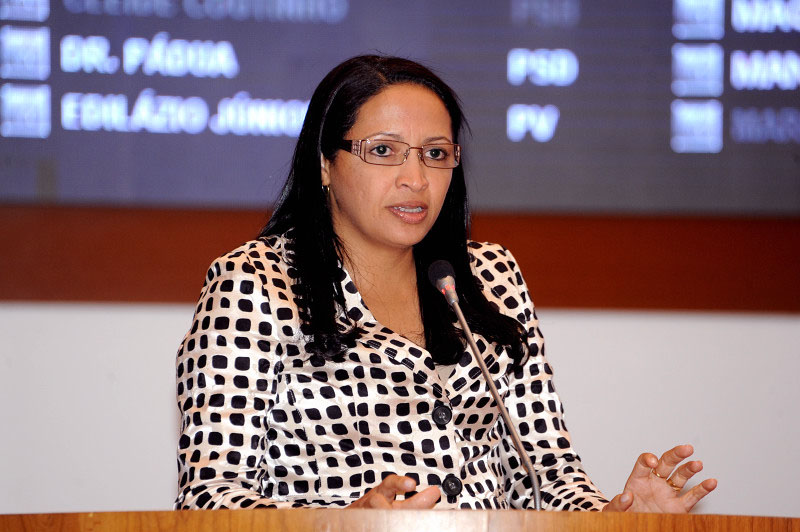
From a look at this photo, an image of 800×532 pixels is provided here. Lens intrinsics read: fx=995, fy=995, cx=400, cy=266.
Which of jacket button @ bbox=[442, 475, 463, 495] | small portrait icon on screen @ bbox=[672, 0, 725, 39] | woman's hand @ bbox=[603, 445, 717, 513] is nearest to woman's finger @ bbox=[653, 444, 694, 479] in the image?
woman's hand @ bbox=[603, 445, 717, 513]

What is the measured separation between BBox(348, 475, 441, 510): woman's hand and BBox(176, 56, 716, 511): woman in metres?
0.36

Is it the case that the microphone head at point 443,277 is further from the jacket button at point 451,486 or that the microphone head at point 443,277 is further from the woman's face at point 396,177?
the jacket button at point 451,486

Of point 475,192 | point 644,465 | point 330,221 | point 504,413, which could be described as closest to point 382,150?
point 330,221

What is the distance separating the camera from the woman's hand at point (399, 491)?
4.51 ft

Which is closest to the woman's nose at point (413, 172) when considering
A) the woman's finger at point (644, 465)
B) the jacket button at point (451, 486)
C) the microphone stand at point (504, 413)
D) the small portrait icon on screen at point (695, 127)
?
the microphone stand at point (504, 413)

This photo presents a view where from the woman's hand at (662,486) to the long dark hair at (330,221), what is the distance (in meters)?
0.44

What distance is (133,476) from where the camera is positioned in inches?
128

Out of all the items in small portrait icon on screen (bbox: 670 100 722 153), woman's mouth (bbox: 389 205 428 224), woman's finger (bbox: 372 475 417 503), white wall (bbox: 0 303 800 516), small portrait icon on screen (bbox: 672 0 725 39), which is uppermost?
small portrait icon on screen (bbox: 672 0 725 39)

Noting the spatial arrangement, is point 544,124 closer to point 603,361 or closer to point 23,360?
point 603,361

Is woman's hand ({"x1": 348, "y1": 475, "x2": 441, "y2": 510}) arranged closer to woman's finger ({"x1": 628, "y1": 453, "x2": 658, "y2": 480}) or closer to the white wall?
woman's finger ({"x1": 628, "y1": 453, "x2": 658, "y2": 480})

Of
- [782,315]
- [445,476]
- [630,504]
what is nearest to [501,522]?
[630,504]

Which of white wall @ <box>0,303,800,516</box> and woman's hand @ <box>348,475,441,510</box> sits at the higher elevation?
woman's hand @ <box>348,475,441,510</box>

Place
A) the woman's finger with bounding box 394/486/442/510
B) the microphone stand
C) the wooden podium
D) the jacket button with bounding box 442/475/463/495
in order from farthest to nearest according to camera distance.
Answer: the jacket button with bounding box 442/475/463/495
the microphone stand
the woman's finger with bounding box 394/486/442/510
the wooden podium

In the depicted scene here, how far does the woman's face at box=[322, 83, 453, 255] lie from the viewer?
2.08 metres
